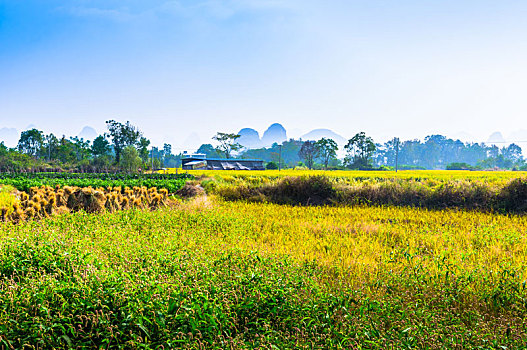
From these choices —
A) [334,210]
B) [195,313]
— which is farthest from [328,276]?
[334,210]

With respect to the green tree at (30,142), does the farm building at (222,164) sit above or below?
below

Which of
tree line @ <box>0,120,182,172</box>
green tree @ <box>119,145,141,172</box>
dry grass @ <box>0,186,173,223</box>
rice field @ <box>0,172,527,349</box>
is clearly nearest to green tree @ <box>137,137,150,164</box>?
tree line @ <box>0,120,182,172</box>

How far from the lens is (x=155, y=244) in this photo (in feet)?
16.5

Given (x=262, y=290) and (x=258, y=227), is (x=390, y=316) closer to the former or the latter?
(x=262, y=290)

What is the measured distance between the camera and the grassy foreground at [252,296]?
2564 mm

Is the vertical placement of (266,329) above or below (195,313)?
below

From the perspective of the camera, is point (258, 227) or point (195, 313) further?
point (258, 227)

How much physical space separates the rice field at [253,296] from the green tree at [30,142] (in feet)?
205

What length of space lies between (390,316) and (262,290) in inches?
50.3

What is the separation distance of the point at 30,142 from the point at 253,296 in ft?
234

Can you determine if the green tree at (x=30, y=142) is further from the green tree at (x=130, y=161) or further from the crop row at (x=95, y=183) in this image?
the crop row at (x=95, y=183)

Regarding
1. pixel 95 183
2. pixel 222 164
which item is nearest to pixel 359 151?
pixel 222 164

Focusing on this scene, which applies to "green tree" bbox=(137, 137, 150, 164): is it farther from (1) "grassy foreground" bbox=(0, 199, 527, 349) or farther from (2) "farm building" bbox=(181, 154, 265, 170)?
(1) "grassy foreground" bbox=(0, 199, 527, 349)

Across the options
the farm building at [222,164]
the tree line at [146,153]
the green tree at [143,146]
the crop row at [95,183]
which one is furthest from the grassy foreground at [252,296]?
the green tree at [143,146]
